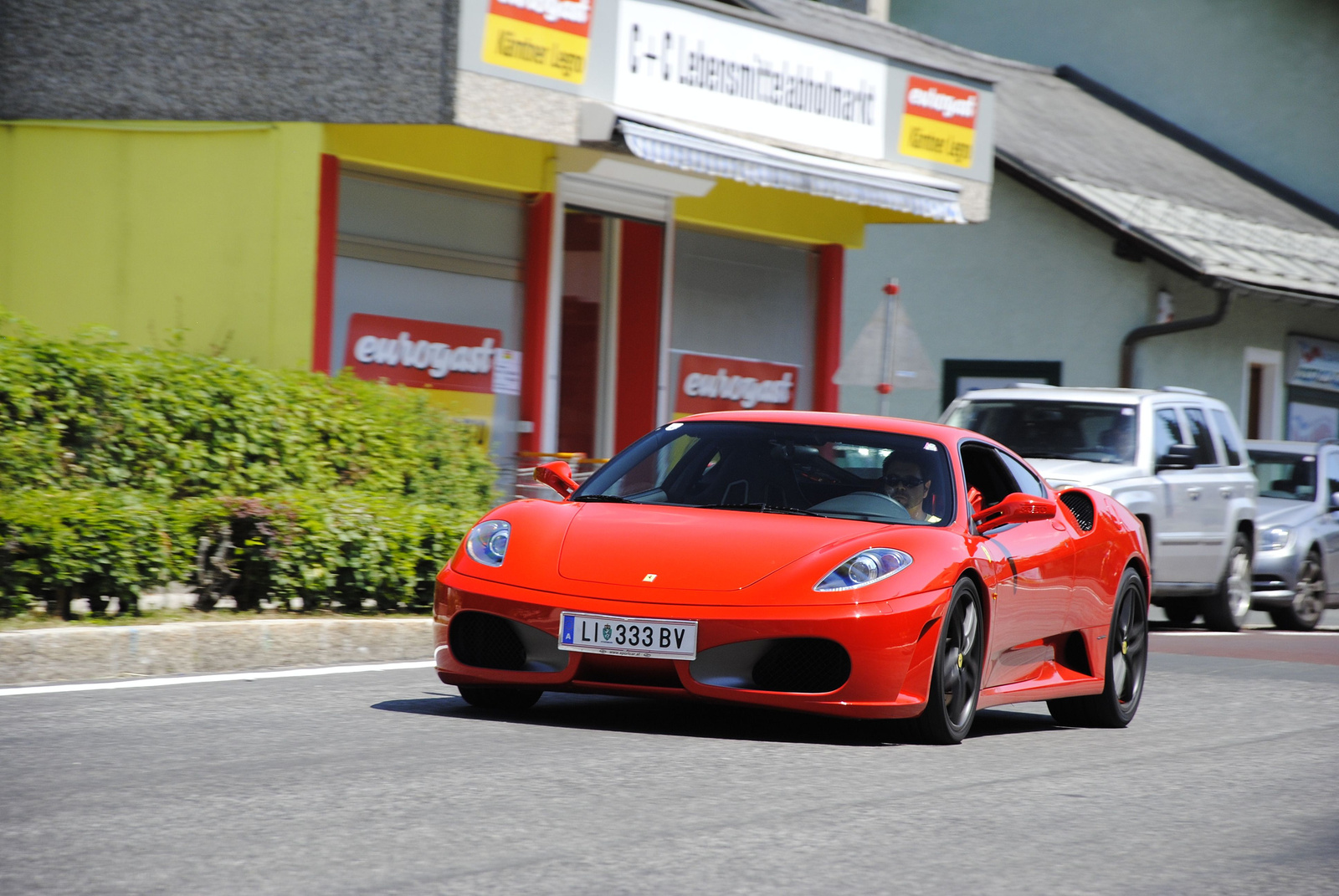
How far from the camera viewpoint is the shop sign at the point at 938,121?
18.0 metres

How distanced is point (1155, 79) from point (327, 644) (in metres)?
25.1

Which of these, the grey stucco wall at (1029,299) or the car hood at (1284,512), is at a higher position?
the grey stucco wall at (1029,299)

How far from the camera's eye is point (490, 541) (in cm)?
728

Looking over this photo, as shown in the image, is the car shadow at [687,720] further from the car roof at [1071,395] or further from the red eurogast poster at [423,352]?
the red eurogast poster at [423,352]

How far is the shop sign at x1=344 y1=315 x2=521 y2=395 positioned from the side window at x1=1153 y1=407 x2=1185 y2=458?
505 centimetres

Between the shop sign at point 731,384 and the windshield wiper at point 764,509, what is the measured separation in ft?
33.5

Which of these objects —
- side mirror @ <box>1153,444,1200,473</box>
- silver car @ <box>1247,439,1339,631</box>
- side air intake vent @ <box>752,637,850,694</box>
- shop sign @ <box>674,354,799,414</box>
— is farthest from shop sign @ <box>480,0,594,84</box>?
side air intake vent @ <box>752,637,850,694</box>

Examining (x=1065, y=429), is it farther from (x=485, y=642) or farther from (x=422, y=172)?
(x=485, y=642)

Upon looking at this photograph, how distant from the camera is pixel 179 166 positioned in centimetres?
1414

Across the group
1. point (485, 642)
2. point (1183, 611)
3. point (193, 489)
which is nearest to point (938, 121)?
point (1183, 611)

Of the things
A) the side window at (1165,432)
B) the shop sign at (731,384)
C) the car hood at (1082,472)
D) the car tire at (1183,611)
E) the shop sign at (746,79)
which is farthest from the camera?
the shop sign at (731,384)

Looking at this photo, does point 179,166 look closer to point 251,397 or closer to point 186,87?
point 186,87

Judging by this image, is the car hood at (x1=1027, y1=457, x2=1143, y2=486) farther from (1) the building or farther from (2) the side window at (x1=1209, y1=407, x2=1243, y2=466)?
(1) the building

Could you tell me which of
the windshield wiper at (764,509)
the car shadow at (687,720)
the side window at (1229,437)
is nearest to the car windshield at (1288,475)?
the side window at (1229,437)
